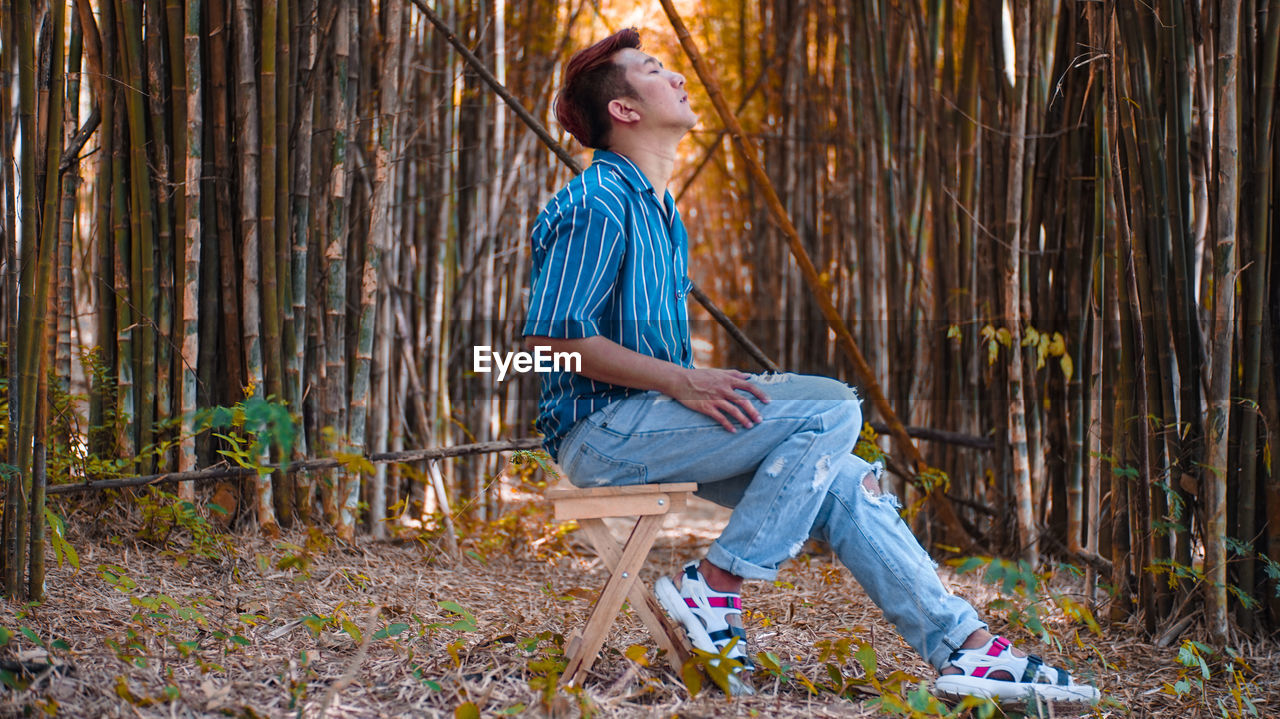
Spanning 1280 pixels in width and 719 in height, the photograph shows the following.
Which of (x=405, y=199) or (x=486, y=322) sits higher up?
(x=405, y=199)

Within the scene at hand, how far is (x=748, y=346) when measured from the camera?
90.7 inches

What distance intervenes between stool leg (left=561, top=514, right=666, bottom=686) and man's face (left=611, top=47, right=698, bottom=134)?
62 cm

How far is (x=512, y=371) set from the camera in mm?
3309

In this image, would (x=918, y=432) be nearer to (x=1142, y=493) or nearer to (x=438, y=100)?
Answer: (x=1142, y=493)

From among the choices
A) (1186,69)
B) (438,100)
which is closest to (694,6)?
(438,100)

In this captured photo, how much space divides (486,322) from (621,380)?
1871mm

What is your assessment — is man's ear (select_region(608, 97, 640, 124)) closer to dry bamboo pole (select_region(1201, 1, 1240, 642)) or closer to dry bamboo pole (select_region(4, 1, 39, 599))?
dry bamboo pole (select_region(4, 1, 39, 599))

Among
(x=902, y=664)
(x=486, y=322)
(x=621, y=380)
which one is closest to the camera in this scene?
(x=621, y=380)

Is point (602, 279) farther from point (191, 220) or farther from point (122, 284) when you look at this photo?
point (122, 284)

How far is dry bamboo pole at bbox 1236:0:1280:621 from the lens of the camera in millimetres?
1735

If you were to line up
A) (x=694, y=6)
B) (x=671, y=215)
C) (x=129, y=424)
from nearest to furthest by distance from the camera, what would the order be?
(x=671, y=215), (x=129, y=424), (x=694, y=6)

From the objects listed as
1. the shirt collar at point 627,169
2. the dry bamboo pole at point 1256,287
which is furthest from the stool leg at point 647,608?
the dry bamboo pole at point 1256,287

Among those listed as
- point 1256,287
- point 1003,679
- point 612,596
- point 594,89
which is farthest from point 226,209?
point 1256,287

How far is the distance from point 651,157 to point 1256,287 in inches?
42.6
